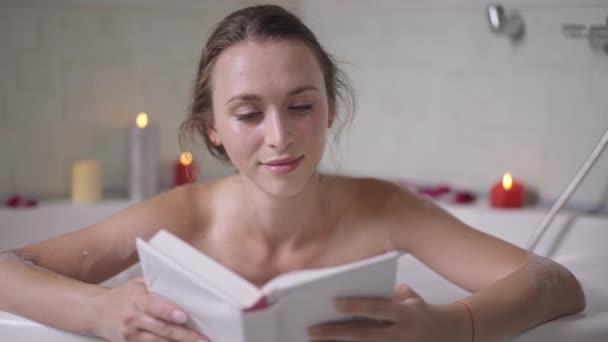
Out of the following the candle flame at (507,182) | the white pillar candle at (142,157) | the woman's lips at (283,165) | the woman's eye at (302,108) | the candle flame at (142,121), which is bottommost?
the candle flame at (507,182)

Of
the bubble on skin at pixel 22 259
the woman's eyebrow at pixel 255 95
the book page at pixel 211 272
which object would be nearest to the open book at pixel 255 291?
the book page at pixel 211 272

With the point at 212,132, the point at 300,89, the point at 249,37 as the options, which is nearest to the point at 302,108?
the point at 300,89

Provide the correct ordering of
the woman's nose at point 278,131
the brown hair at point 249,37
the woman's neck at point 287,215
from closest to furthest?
the woman's nose at point 278,131, the brown hair at point 249,37, the woman's neck at point 287,215

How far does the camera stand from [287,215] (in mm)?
1404

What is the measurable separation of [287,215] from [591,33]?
1.01m

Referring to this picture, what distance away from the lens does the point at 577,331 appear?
Result: 1171 millimetres

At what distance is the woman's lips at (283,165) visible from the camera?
1.19 meters

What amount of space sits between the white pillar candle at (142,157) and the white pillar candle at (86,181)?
11 centimetres

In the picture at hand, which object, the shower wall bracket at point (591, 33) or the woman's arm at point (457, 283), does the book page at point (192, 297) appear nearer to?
the woman's arm at point (457, 283)

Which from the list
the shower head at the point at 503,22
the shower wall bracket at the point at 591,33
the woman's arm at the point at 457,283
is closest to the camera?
the woman's arm at the point at 457,283

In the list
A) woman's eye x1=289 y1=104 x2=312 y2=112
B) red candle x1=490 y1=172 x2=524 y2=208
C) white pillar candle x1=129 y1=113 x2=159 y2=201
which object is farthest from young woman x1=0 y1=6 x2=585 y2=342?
white pillar candle x1=129 y1=113 x2=159 y2=201

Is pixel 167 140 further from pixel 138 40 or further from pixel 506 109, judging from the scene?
pixel 506 109

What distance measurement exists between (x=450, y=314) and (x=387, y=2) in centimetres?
153

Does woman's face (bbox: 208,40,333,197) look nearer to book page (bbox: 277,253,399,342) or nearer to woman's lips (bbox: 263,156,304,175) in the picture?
woman's lips (bbox: 263,156,304,175)
